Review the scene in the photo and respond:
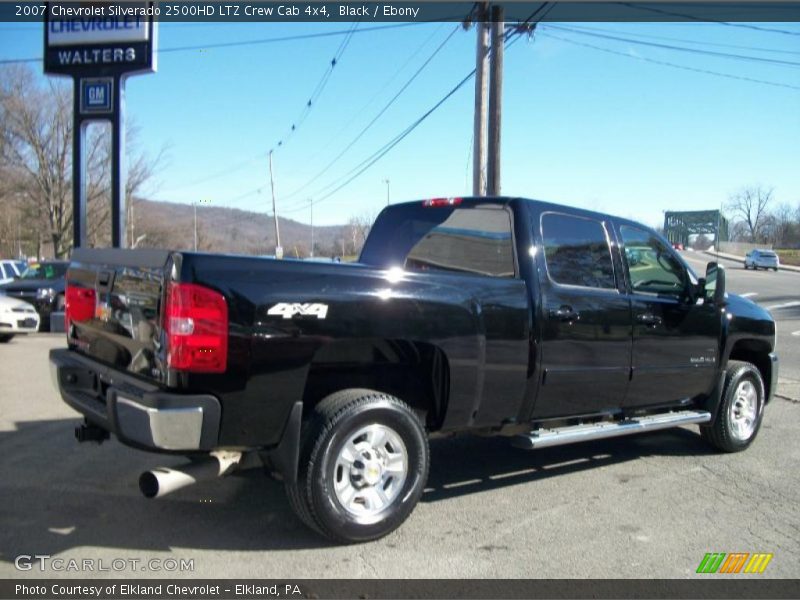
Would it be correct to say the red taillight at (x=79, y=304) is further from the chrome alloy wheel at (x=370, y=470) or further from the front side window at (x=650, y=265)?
the front side window at (x=650, y=265)

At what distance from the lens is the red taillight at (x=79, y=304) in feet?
14.3

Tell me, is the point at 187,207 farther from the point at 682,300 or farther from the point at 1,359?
the point at 682,300

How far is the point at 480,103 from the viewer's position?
13062 mm

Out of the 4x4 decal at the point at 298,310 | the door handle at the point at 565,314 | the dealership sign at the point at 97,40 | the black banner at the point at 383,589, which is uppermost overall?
the dealership sign at the point at 97,40

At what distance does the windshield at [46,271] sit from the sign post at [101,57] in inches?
133

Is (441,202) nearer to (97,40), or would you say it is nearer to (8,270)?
(97,40)

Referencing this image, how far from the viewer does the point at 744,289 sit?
32531 mm

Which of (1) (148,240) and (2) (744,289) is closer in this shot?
(2) (744,289)

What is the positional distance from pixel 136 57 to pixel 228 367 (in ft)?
41.5

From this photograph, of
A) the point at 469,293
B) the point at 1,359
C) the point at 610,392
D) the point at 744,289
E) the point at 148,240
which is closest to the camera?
the point at 469,293

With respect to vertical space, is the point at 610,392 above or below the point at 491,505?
above

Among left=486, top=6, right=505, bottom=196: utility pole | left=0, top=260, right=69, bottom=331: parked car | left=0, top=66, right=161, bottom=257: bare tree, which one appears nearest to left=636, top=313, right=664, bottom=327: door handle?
left=486, top=6, right=505, bottom=196: utility pole

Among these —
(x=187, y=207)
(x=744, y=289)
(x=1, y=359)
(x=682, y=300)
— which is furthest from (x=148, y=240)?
(x=682, y=300)

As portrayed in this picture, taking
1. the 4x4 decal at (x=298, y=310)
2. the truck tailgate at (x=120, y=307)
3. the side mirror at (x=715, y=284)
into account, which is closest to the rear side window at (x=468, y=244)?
the 4x4 decal at (x=298, y=310)
